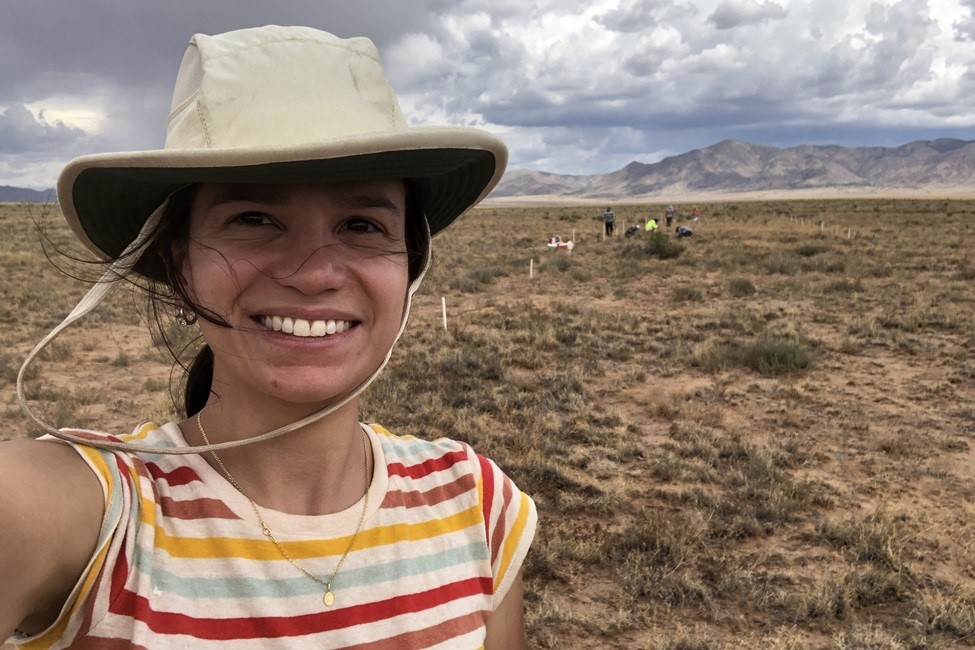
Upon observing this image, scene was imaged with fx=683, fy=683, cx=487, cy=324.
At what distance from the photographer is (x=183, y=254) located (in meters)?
1.29

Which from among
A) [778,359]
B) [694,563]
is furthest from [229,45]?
[778,359]

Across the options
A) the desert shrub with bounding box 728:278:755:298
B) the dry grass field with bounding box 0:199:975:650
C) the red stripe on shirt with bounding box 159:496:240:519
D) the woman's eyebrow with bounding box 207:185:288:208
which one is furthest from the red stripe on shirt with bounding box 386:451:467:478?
the desert shrub with bounding box 728:278:755:298

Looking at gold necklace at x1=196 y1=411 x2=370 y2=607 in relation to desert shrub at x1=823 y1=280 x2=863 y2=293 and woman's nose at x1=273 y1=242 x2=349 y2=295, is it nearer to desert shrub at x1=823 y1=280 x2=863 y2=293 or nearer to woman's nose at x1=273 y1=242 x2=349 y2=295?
woman's nose at x1=273 y1=242 x2=349 y2=295

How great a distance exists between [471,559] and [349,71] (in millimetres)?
974

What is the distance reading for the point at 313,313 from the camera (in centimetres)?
121

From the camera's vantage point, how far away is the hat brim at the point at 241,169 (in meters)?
1.08

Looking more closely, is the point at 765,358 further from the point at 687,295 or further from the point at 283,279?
the point at 283,279

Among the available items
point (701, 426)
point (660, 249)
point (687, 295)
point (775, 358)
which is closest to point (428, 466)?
point (701, 426)

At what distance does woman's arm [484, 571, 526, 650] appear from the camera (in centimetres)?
149

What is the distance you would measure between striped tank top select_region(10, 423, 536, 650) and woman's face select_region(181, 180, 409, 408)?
228 mm

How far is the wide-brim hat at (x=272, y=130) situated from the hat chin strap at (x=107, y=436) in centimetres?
9

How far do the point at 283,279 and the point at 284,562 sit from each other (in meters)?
0.49

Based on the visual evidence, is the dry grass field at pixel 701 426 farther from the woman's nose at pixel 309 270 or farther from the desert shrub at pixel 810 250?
the desert shrub at pixel 810 250

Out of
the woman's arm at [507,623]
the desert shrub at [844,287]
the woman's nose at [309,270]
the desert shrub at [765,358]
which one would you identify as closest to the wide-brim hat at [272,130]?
the woman's nose at [309,270]
